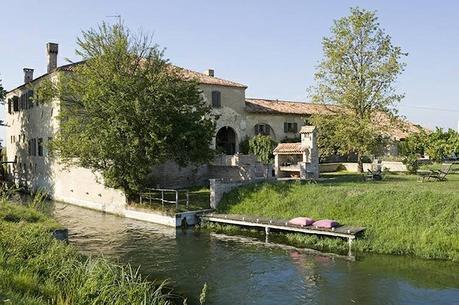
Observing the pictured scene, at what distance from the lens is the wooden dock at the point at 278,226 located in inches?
766

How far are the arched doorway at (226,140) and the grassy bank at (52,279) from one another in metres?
31.9

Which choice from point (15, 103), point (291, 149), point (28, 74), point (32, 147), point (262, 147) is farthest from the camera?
point (28, 74)

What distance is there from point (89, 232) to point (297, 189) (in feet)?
35.7

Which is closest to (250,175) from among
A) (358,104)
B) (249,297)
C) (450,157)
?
(358,104)

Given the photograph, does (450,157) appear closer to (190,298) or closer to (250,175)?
(250,175)

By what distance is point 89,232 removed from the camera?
24.0 meters

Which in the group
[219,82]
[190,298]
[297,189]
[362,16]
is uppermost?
[362,16]

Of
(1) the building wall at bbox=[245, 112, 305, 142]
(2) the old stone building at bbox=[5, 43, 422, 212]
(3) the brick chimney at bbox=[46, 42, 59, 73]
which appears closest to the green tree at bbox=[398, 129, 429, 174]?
(2) the old stone building at bbox=[5, 43, 422, 212]

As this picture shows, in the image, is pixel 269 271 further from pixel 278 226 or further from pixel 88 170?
pixel 88 170

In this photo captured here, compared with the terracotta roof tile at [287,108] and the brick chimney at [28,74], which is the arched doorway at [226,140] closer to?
the terracotta roof tile at [287,108]

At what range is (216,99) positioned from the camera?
140 ft

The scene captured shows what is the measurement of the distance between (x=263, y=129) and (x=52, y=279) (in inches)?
1440

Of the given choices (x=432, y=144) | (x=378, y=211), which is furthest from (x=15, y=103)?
(x=432, y=144)

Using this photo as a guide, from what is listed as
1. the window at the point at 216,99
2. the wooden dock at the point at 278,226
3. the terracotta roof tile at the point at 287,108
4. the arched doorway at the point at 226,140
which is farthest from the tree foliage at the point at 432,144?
the wooden dock at the point at 278,226
